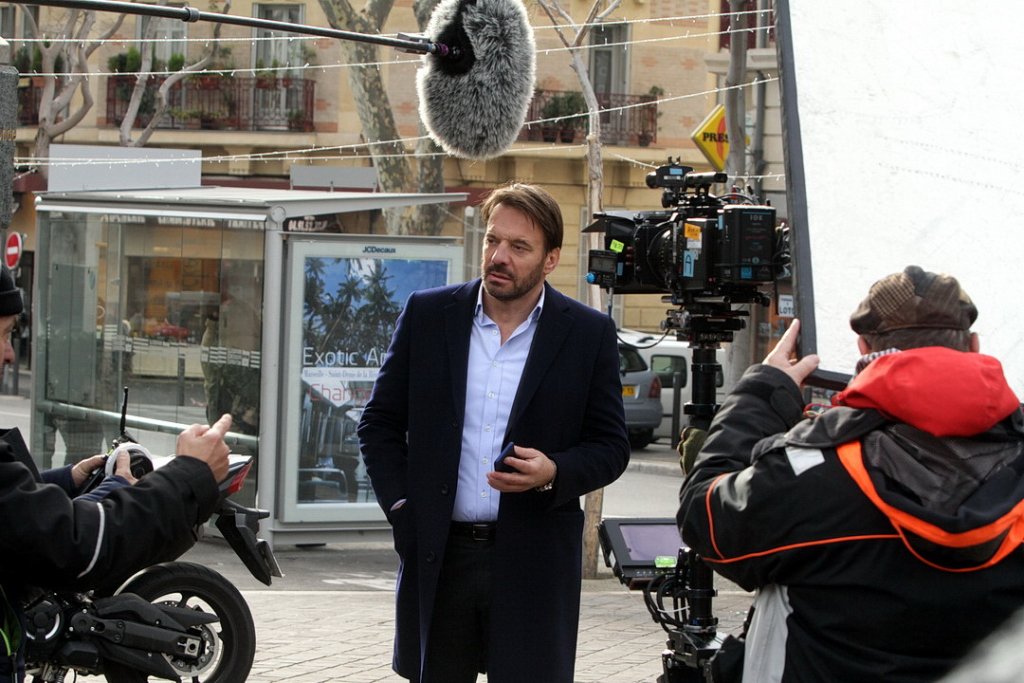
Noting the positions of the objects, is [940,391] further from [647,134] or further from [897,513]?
[647,134]

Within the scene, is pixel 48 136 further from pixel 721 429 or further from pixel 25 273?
pixel 721 429

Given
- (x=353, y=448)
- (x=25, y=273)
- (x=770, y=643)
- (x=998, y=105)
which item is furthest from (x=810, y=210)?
(x=25, y=273)

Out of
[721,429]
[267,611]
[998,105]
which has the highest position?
[998,105]

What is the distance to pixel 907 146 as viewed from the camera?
369cm

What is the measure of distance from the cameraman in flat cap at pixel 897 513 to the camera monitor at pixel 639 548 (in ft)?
6.88

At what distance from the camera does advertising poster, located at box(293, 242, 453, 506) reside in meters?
11.3

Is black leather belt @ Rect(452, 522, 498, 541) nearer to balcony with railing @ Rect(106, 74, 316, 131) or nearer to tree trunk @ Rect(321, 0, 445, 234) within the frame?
tree trunk @ Rect(321, 0, 445, 234)

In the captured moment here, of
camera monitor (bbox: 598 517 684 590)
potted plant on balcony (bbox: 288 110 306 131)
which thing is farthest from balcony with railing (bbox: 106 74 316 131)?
camera monitor (bbox: 598 517 684 590)

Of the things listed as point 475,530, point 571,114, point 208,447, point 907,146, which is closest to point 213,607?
point 475,530

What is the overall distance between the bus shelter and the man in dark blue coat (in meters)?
6.80

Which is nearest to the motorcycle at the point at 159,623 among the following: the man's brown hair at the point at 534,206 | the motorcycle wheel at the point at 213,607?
the motorcycle wheel at the point at 213,607

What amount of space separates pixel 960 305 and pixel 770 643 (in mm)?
766

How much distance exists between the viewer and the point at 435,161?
24984mm

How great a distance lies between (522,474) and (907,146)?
4.18 ft
